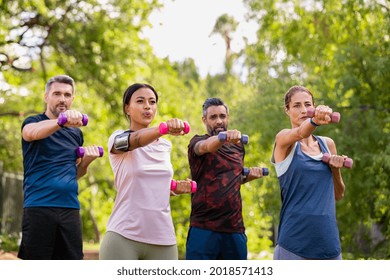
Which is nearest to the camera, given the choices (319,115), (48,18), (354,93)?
(319,115)

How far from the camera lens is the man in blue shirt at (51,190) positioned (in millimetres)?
4875

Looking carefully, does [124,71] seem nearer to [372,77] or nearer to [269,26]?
[269,26]

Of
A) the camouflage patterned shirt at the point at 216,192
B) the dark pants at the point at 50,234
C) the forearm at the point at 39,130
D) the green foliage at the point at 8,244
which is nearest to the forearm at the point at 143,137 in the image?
the forearm at the point at 39,130

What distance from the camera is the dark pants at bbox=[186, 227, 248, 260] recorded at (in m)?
5.29

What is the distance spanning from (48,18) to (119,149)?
1022 centimetres

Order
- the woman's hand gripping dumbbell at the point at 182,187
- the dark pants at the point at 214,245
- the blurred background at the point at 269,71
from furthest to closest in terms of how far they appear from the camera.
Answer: the blurred background at the point at 269,71
the dark pants at the point at 214,245
the woman's hand gripping dumbbell at the point at 182,187

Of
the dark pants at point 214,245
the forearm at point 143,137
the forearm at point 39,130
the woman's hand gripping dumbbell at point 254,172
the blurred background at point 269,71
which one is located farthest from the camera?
the blurred background at point 269,71

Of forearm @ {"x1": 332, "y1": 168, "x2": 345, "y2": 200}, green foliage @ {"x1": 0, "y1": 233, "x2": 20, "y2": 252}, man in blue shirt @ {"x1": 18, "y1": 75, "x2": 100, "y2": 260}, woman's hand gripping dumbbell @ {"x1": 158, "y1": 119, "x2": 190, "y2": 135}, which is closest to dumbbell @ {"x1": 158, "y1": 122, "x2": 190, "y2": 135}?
woman's hand gripping dumbbell @ {"x1": 158, "y1": 119, "x2": 190, "y2": 135}

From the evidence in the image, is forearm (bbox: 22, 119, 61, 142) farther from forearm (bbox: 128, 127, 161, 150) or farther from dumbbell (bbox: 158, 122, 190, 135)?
dumbbell (bbox: 158, 122, 190, 135)

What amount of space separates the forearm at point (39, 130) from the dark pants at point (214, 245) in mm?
1198

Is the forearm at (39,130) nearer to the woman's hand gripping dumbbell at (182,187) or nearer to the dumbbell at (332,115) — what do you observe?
the woman's hand gripping dumbbell at (182,187)
